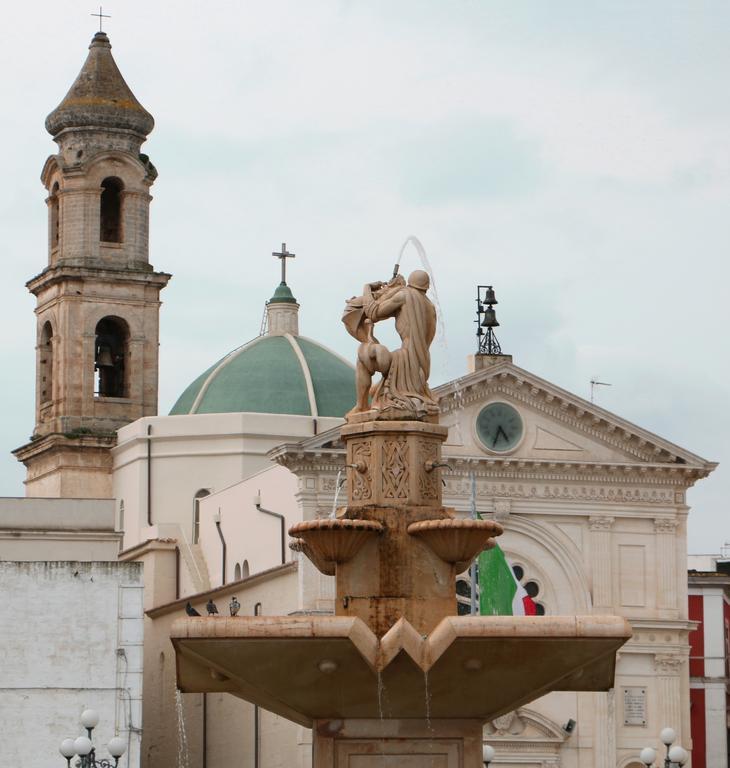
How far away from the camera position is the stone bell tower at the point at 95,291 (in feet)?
246

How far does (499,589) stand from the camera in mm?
62969

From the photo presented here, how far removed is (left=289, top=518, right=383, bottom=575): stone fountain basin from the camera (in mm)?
19781

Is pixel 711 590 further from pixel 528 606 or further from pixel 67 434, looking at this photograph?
pixel 67 434

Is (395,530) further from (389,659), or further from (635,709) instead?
(635,709)

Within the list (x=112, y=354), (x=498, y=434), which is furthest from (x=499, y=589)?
(x=112, y=354)

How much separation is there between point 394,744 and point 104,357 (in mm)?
57196

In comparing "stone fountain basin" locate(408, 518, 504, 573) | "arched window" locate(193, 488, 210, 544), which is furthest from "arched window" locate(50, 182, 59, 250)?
"stone fountain basin" locate(408, 518, 504, 573)

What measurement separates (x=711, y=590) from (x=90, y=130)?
2444 centimetres

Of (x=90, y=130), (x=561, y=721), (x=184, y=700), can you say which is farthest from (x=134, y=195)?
(x=561, y=721)

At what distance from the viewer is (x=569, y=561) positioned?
65688 millimetres

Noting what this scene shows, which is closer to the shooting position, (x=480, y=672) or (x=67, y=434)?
(x=480, y=672)

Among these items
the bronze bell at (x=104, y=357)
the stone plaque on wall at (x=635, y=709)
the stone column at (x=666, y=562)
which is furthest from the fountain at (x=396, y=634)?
the bronze bell at (x=104, y=357)

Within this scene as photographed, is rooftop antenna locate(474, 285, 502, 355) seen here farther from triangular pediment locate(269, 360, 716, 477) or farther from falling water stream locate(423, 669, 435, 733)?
falling water stream locate(423, 669, 435, 733)

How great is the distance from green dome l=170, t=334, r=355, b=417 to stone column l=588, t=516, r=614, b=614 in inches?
389
